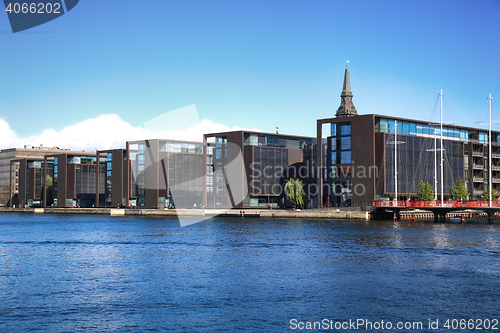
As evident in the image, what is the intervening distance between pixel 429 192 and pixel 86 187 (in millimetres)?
122591

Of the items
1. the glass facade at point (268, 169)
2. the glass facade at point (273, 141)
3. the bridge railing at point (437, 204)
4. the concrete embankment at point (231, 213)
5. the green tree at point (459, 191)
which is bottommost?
the concrete embankment at point (231, 213)

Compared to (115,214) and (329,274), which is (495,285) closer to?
(329,274)

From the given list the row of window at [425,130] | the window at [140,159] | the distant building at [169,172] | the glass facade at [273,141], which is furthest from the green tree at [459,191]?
the window at [140,159]

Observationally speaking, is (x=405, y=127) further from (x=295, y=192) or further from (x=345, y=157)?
(x=295, y=192)

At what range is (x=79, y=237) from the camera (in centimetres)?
→ 8019

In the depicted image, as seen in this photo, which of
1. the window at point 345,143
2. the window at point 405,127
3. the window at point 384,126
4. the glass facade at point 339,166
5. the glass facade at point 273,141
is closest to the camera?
the window at point 384,126

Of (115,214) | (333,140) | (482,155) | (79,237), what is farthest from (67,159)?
(482,155)

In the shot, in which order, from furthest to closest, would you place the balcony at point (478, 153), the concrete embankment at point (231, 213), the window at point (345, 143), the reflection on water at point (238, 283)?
1. the balcony at point (478, 153)
2. the window at point (345, 143)
3. the concrete embankment at point (231, 213)
4. the reflection on water at point (238, 283)

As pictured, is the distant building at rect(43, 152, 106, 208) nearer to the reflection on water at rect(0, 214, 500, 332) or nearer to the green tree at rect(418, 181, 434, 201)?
the green tree at rect(418, 181, 434, 201)

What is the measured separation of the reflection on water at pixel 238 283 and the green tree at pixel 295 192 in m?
73.5

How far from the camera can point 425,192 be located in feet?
408

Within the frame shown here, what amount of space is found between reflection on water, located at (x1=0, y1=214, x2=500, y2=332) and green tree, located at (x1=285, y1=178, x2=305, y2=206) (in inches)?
2892

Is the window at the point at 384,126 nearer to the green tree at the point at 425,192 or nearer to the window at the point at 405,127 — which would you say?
the window at the point at 405,127

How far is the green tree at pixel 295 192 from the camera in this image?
141625mm
